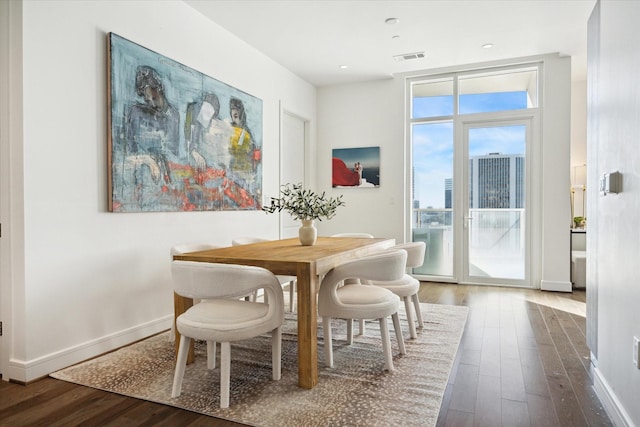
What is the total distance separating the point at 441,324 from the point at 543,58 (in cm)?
378

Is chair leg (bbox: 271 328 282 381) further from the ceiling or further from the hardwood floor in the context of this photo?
the ceiling

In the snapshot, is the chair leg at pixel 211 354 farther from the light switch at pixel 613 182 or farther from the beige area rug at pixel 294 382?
the light switch at pixel 613 182

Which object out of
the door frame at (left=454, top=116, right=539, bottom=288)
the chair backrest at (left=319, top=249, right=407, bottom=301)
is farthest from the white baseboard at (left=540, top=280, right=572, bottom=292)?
the chair backrest at (left=319, top=249, right=407, bottom=301)

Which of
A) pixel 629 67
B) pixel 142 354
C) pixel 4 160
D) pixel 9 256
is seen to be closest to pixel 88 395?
pixel 142 354

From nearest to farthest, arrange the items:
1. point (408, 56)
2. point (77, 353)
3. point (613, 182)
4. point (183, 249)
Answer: point (613, 182) → point (77, 353) → point (183, 249) → point (408, 56)

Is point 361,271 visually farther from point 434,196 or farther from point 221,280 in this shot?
point 434,196

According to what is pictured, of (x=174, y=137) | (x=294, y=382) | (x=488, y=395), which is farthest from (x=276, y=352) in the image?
(x=174, y=137)

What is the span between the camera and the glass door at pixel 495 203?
555cm

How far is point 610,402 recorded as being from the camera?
2086 mm

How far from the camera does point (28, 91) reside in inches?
98.3

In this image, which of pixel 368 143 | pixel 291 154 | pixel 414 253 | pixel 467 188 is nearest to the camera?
pixel 414 253

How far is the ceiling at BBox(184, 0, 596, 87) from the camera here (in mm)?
3916

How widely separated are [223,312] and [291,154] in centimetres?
396

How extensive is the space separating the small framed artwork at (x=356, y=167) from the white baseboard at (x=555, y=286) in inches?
99.4
